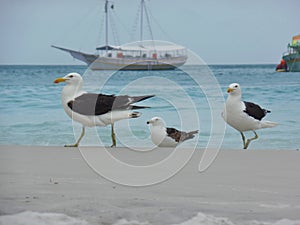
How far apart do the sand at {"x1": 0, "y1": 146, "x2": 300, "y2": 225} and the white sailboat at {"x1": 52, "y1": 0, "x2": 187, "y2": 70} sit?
1504mm

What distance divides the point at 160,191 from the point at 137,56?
7.38ft

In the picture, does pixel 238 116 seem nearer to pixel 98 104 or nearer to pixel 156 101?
pixel 98 104

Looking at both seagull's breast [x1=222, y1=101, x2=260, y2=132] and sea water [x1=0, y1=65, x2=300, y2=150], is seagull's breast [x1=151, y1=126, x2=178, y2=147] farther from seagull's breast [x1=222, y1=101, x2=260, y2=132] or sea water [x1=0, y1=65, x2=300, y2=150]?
sea water [x1=0, y1=65, x2=300, y2=150]

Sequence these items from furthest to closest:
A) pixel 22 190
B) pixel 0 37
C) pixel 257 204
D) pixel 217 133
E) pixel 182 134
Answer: pixel 0 37
pixel 217 133
pixel 182 134
pixel 22 190
pixel 257 204

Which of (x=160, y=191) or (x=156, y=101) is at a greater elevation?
(x=160, y=191)

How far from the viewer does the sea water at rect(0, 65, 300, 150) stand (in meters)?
3.92

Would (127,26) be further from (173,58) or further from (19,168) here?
(19,168)

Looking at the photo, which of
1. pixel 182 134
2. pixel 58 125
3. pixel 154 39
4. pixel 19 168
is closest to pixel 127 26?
pixel 154 39

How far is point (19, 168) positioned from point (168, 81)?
2330 mm

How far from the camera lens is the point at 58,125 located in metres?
4.18

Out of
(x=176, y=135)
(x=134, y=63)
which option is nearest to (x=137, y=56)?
(x=134, y=63)

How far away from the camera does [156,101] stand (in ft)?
14.0

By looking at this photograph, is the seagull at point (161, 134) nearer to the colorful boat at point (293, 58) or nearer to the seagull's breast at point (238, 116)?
the seagull's breast at point (238, 116)

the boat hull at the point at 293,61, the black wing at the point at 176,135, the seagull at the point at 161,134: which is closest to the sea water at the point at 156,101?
the boat hull at the point at 293,61
